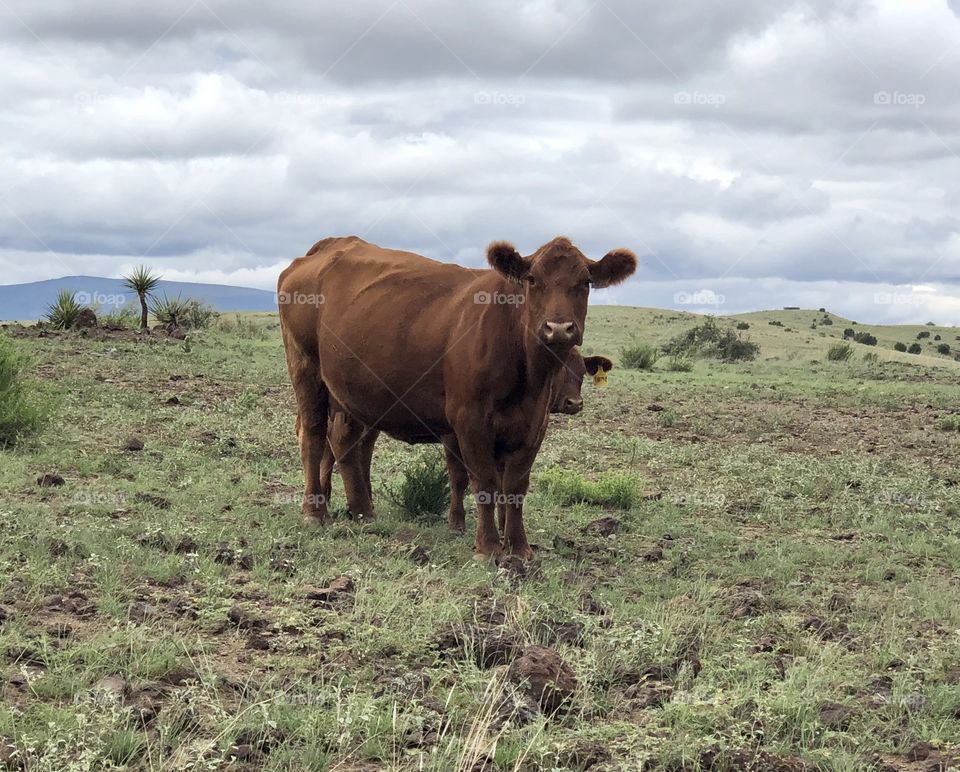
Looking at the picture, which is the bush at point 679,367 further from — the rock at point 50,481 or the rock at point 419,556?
the rock at point 419,556

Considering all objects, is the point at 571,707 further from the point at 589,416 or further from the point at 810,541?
the point at 589,416

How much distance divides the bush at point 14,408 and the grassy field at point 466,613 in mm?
375

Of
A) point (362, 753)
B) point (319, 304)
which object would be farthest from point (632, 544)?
point (362, 753)

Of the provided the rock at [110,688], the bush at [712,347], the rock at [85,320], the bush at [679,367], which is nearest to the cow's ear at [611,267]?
the rock at [110,688]

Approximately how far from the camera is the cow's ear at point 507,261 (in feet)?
27.5

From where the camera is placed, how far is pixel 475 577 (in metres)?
7.74

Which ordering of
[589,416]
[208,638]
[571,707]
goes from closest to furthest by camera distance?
[571,707]
[208,638]
[589,416]

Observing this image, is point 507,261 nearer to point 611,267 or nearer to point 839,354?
point 611,267

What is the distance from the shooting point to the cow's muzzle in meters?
7.83

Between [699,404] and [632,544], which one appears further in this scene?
[699,404]

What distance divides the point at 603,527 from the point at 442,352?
251cm

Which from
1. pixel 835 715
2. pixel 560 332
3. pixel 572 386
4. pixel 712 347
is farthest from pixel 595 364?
pixel 712 347

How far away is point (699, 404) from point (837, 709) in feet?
51.5

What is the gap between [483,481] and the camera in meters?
8.72
